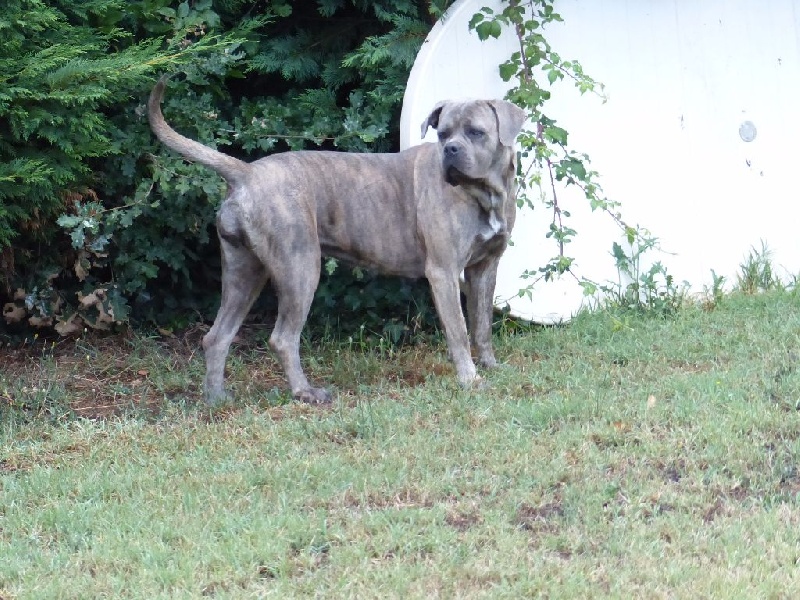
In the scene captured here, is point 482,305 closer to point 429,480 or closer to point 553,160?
point 553,160

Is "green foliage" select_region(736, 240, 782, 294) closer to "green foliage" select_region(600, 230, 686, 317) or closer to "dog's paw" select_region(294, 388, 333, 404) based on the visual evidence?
"green foliage" select_region(600, 230, 686, 317)

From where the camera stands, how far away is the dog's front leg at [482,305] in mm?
6594

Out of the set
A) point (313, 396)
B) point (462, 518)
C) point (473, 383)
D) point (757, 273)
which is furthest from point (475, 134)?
point (757, 273)

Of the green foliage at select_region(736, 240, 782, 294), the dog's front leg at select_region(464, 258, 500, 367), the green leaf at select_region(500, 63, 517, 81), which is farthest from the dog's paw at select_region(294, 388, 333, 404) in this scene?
the green foliage at select_region(736, 240, 782, 294)

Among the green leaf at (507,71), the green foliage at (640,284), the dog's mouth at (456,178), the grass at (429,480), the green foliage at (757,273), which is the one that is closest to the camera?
the grass at (429,480)

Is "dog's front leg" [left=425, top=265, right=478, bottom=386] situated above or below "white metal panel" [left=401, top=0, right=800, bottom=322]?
below

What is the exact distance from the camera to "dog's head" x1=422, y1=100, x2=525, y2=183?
5.90 m

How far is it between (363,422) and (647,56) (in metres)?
3.85

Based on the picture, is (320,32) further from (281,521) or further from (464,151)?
(281,521)

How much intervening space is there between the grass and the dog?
346 millimetres

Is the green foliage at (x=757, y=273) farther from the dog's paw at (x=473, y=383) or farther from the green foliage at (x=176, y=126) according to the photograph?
the dog's paw at (x=473, y=383)

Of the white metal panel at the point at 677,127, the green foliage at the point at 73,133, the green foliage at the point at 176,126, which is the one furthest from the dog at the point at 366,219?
the white metal panel at the point at 677,127

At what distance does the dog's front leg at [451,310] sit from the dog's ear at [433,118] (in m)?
0.75

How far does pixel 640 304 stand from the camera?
7480 mm
